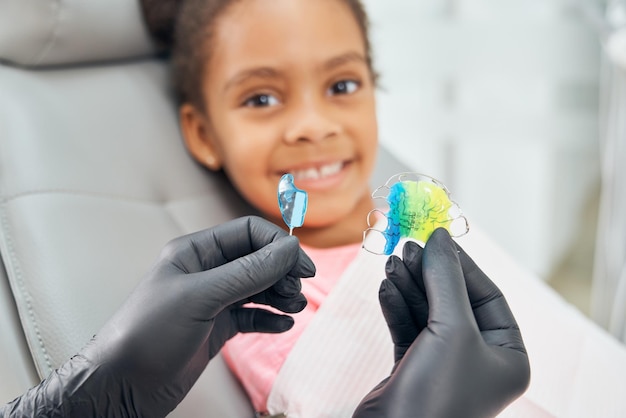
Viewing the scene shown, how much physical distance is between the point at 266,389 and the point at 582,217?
169 cm

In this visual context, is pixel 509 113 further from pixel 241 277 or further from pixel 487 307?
pixel 241 277

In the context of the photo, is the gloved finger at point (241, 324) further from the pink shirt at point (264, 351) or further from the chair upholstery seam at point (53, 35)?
the chair upholstery seam at point (53, 35)

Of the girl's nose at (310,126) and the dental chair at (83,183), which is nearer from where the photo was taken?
the dental chair at (83,183)

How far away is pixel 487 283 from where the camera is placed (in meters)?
0.82

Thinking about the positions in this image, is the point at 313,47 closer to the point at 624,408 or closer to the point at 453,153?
the point at 624,408

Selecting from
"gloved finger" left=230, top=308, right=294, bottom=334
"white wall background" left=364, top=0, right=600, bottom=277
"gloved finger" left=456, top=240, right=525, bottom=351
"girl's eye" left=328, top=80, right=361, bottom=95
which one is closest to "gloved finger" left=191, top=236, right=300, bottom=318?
"gloved finger" left=230, top=308, right=294, bottom=334

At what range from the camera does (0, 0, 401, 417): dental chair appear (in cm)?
89

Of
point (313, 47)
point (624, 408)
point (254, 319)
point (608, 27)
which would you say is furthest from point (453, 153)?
point (254, 319)

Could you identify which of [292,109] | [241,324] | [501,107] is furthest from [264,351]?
[501,107]

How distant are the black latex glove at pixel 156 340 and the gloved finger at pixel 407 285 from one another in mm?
116

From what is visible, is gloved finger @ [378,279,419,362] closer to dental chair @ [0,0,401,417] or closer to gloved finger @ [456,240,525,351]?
gloved finger @ [456,240,525,351]

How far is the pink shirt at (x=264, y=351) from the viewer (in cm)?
97

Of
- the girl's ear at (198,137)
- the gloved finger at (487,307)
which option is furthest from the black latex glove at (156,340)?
the girl's ear at (198,137)

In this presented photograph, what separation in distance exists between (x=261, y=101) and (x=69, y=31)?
0.39 meters
